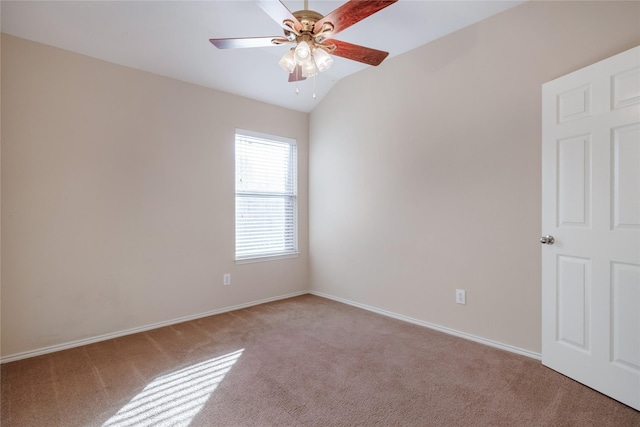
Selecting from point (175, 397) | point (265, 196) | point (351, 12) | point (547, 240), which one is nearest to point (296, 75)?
point (351, 12)

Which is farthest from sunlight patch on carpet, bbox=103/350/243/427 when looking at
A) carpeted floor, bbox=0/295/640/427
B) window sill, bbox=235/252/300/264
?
window sill, bbox=235/252/300/264

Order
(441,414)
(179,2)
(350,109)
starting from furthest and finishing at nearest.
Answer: (350,109), (179,2), (441,414)

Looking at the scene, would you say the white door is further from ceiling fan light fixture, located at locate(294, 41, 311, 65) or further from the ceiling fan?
ceiling fan light fixture, located at locate(294, 41, 311, 65)

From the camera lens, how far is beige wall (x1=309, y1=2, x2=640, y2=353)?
92.7 inches

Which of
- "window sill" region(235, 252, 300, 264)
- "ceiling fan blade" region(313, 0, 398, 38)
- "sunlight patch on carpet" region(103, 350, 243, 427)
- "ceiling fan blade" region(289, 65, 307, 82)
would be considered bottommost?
"sunlight patch on carpet" region(103, 350, 243, 427)

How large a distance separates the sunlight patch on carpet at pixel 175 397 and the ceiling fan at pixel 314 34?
7.05 feet

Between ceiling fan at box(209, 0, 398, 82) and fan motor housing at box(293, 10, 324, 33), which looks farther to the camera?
fan motor housing at box(293, 10, 324, 33)

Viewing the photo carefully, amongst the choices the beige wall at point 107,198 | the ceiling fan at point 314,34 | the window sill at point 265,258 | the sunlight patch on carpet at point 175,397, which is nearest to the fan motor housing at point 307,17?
the ceiling fan at point 314,34

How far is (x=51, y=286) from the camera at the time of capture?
8.47 ft

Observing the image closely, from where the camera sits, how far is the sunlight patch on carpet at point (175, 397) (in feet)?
5.66

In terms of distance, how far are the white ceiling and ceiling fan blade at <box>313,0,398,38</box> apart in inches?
37.6

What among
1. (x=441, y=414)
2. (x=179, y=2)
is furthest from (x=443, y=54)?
(x=441, y=414)

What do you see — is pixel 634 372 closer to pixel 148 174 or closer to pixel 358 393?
pixel 358 393

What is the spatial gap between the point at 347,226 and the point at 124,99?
2.69 m
